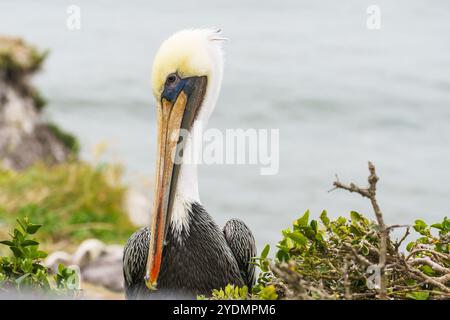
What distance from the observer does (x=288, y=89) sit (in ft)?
42.8

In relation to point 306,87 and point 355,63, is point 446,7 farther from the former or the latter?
point 306,87

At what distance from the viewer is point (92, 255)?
6.20 m

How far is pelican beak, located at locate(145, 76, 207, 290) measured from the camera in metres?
2.69

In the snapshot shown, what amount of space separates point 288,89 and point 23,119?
564 centimetres

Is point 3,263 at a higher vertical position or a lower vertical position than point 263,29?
lower

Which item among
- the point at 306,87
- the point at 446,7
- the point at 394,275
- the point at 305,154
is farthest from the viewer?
the point at 446,7

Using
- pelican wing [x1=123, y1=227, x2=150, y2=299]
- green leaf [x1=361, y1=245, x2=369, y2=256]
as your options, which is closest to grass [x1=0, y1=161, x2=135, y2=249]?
pelican wing [x1=123, y1=227, x2=150, y2=299]

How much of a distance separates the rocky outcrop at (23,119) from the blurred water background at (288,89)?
49 cm

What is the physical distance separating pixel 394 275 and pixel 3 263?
989 millimetres

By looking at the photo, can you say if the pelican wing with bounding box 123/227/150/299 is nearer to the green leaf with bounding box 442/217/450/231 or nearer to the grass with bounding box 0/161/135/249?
the green leaf with bounding box 442/217/450/231

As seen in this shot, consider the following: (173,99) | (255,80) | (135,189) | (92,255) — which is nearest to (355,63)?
(255,80)

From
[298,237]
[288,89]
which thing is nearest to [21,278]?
[298,237]

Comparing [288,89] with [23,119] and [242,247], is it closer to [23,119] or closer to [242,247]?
[23,119]

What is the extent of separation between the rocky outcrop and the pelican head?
5.34m
